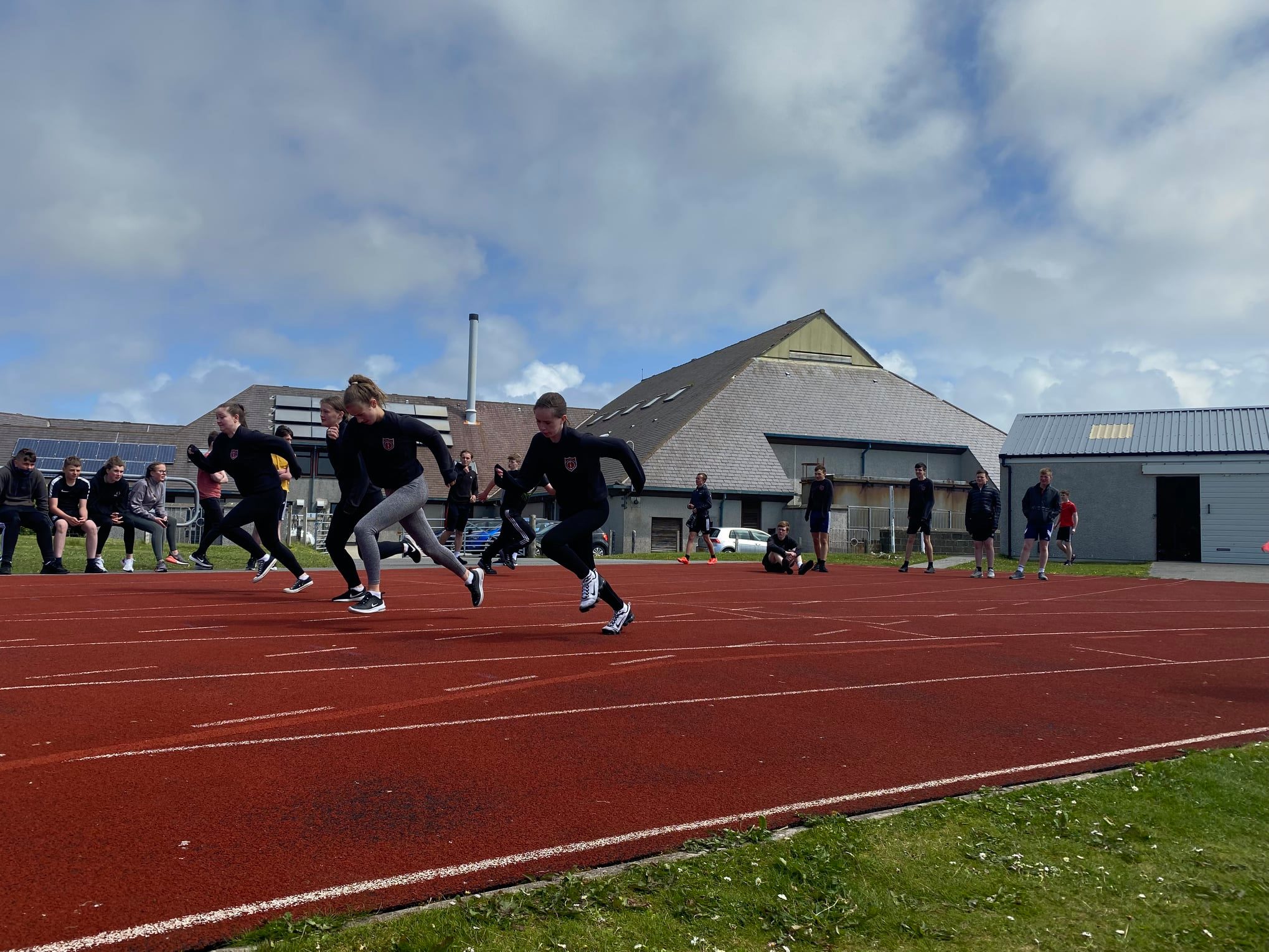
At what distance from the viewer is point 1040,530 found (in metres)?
16.8

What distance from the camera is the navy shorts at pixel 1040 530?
1670 centimetres

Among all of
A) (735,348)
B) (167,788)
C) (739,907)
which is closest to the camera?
(739,907)

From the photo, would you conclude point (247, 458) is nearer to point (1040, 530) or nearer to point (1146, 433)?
point (1040, 530)

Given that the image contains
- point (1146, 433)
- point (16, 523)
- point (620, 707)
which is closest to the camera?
point (620, 707)

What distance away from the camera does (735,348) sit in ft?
169

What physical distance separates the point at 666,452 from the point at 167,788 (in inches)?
1400

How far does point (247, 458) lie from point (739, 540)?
80.4 feet

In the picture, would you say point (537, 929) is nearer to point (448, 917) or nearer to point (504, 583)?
point (448, 917)

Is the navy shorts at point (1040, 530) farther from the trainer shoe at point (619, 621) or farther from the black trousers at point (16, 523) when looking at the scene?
the black trousers at point (16, 523)

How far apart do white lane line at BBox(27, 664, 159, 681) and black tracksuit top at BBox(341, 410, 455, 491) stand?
2622 millimetres

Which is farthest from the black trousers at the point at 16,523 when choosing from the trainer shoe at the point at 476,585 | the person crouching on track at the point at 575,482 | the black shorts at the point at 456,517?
the person crouching on track at the point at 575,482

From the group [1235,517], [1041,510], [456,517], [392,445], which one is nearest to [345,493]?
[392,445]

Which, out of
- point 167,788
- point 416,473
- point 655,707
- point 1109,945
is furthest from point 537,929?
point 416,473

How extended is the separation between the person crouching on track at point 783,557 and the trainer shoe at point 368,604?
34.8 feet
